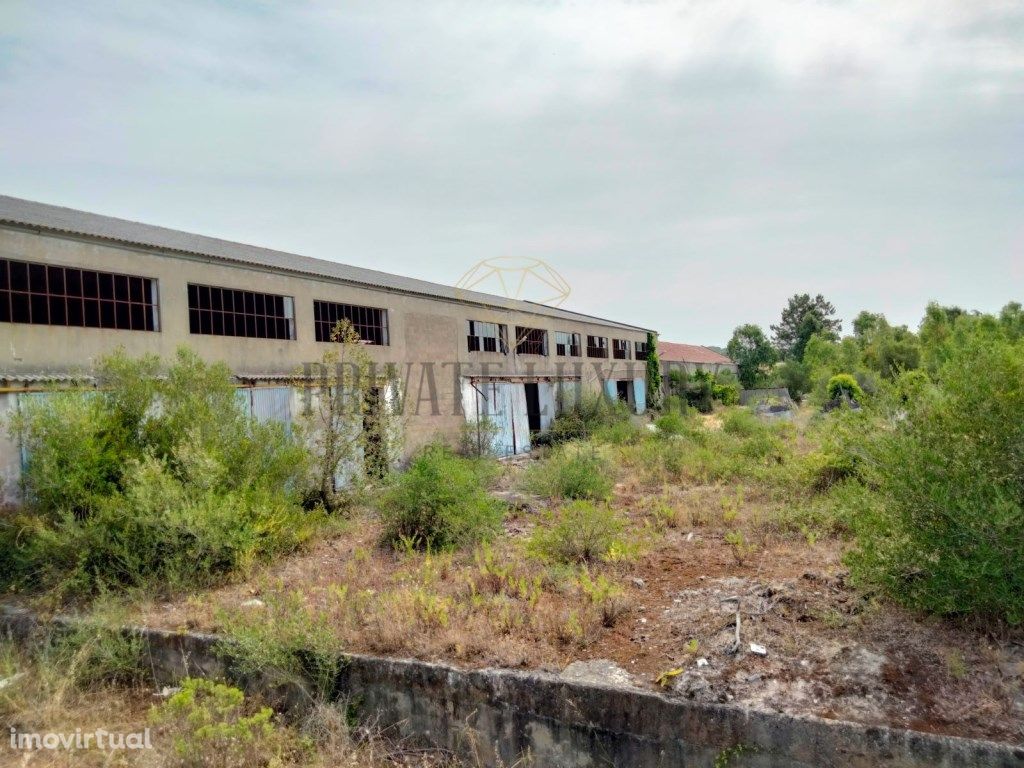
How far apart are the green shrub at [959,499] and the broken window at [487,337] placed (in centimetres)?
1411

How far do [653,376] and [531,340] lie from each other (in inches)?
407

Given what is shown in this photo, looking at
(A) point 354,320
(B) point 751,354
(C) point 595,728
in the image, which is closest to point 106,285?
(A) point 354,320

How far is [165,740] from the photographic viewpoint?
4355 millimetres

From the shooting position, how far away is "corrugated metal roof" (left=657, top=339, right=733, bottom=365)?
3525cm

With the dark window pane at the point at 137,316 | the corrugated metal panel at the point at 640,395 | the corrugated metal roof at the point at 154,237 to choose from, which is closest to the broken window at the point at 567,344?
the corrugated metal panel at the point at 640,395

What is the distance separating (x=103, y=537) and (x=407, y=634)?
12.4 feet

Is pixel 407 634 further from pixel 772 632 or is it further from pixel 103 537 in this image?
pixel 103 537

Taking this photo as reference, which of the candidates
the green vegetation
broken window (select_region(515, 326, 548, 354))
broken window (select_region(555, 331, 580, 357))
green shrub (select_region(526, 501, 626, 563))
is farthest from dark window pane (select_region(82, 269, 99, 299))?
broken window (select_region(555, 331, 580, 357))

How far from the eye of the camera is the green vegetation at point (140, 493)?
635 centimetres

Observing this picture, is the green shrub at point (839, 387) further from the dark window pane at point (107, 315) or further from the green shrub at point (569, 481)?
the dark window pane at point (107, 315)

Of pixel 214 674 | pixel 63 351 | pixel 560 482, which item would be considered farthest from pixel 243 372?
pixel 214 674

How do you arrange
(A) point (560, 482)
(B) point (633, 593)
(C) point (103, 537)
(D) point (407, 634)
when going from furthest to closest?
(A) point (560, 482) < (C) point (103, 537) < (B) point (633, 593) < (D) point (407, 634)

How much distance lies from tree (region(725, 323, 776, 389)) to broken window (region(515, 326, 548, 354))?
2393 cm

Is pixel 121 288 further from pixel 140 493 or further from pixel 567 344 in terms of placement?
pixel 567 344
